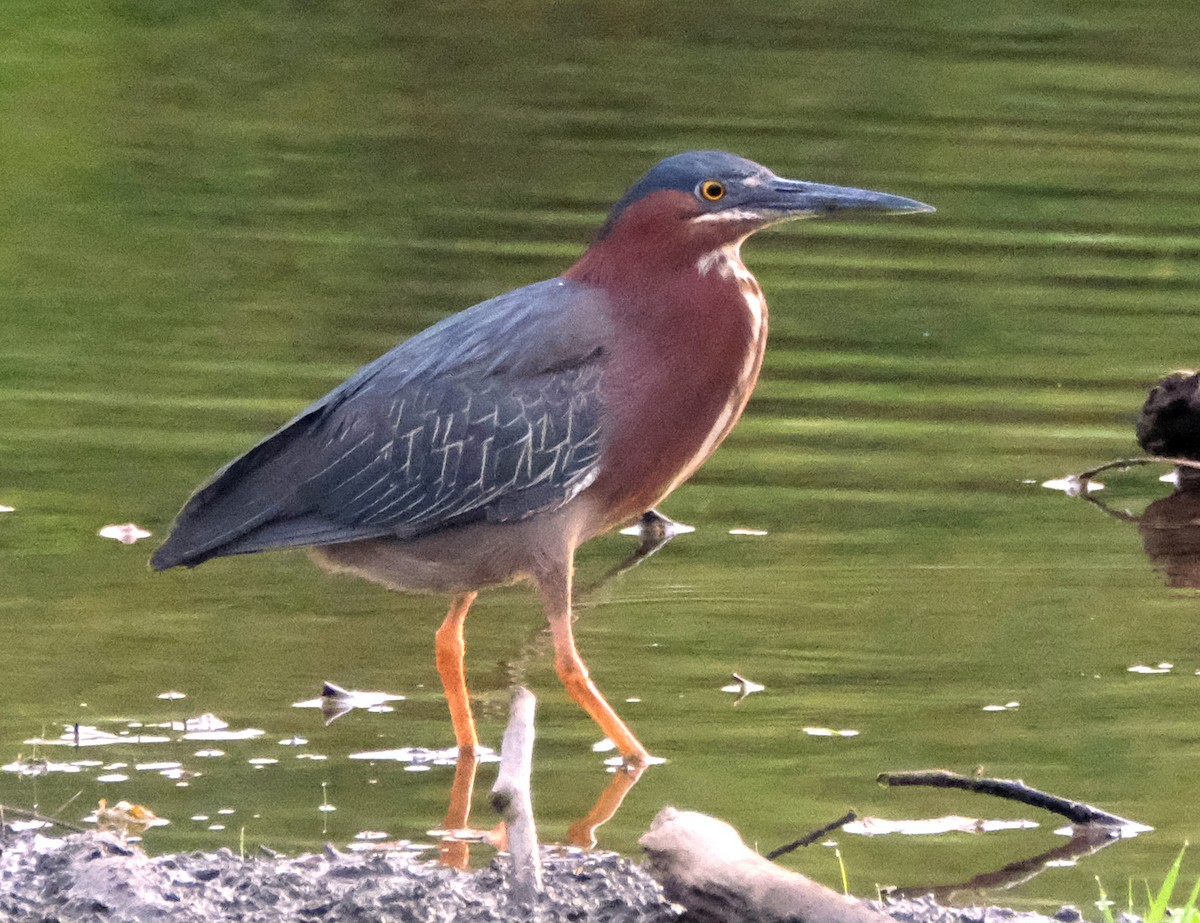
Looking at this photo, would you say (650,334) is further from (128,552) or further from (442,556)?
(128,552)

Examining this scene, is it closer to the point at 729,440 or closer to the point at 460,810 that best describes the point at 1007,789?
the point at 460,810

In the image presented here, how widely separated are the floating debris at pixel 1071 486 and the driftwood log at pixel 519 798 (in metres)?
4.68

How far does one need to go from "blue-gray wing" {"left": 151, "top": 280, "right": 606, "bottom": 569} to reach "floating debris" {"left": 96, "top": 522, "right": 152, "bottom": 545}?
1.67 metres

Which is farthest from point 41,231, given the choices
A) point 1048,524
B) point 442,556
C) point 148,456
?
point 442,556

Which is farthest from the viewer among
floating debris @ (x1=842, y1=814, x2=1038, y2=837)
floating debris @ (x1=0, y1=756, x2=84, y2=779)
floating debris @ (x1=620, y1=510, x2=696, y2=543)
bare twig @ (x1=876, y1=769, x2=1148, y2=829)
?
floating debris @ (x1=620, y1=510, x2=696, y2=543)

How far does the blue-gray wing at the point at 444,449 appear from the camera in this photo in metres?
6.16

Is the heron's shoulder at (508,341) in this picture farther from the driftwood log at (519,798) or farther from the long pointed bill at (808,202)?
the driftwood log at (519,798)

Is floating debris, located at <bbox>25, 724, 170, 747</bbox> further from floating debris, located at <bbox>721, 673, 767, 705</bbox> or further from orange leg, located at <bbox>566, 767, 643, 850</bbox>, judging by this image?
floating debris, located at <bbox>721, 673, 767, 705</bbox>

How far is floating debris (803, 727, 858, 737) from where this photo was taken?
6336 millimetres

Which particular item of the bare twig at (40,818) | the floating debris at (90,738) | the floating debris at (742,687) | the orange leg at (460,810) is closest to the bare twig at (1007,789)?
the orange leg at (460,810)

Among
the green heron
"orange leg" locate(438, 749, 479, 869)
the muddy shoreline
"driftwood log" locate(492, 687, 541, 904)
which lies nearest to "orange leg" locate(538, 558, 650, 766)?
the green heron

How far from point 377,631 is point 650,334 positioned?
4.81 ft

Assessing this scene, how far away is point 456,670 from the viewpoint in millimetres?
6410

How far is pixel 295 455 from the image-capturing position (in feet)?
21.0
